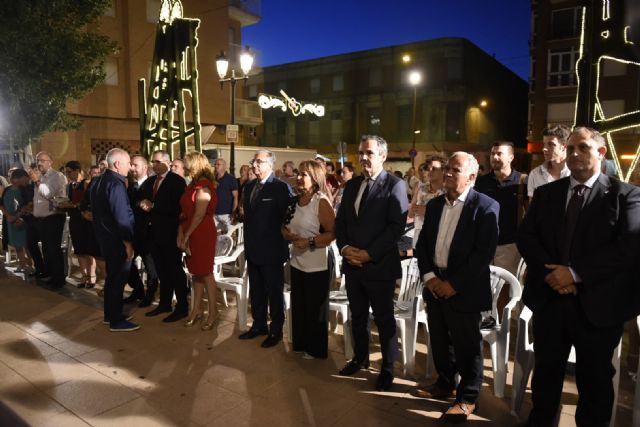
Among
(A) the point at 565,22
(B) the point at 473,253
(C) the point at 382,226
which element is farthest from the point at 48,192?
(A) the point at 565,22

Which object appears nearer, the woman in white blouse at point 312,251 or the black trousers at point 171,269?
the woman in white blouse at point 312,251

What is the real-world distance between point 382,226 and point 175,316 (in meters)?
2.95

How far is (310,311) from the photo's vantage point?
4.24 meters

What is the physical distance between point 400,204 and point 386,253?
389mm

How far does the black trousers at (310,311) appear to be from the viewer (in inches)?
166

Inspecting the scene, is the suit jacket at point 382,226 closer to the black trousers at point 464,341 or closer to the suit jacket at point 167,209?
the black trousers at point 464,341

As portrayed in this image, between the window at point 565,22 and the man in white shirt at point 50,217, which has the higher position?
the window at point 565,22

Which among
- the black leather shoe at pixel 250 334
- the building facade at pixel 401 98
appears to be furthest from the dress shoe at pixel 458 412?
the building facade at pixel 401 98

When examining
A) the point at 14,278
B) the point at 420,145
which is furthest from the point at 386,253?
the point at 420,145

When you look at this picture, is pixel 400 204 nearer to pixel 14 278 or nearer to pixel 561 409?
pixel 561 409

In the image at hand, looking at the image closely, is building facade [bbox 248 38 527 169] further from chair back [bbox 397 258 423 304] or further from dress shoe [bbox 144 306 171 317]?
chair back [bbox 397 258 423 304]

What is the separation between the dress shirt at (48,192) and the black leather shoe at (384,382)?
5.43 meters

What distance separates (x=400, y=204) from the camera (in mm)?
3656

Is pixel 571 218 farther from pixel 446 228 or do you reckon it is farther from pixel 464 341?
pixel 464 341
